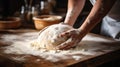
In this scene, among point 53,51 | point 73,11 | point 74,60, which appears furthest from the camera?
point 73,11

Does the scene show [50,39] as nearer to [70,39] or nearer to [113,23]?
[70,39]

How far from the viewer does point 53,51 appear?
1.63 m

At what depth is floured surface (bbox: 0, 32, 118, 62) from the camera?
154 cm

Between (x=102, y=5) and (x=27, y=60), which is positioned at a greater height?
(x=102, y=5)

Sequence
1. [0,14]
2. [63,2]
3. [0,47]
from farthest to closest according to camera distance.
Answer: [63,2]
[0,14]
[0,47]

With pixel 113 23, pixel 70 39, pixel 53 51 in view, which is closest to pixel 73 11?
pixel 113 23

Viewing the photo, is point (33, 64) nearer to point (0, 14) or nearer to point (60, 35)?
point (60, 35)

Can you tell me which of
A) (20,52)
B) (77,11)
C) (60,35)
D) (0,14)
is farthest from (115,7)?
(0,14)

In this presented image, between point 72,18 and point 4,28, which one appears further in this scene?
point 4,28

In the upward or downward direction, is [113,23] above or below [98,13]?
below

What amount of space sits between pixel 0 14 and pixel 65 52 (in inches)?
69.4

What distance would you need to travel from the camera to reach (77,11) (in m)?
2.12

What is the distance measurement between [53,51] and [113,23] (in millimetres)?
757

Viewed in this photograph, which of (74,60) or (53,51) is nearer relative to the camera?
(74,60)
